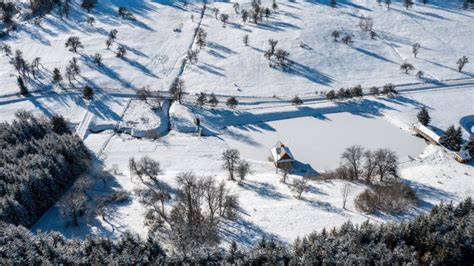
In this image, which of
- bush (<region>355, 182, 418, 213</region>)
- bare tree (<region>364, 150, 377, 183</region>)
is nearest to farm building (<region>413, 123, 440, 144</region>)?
bare tree (<region>364, 150, 377, 183</region>)

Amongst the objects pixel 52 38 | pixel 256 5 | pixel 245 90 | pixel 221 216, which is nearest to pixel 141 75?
pixel 245 90

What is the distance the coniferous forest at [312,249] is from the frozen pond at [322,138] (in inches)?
966

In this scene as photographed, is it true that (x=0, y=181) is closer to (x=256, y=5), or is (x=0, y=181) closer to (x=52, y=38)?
(x=52, y=38)

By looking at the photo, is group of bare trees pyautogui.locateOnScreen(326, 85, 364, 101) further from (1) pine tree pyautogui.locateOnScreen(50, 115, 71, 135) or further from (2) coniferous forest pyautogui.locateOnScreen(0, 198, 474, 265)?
(1) pine tree pyautogui.locateOnScreen(50, 115, 71, 135)

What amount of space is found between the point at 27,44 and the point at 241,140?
61.7 meters

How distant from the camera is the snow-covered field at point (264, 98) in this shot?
5209 cm

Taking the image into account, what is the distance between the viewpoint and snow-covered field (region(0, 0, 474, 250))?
52094 mm

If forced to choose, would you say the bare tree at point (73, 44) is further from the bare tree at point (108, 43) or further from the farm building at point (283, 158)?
the farm building at point (283, 158)

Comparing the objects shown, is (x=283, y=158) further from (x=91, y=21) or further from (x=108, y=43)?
(x=91, y=21)

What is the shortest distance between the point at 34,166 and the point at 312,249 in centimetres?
3378

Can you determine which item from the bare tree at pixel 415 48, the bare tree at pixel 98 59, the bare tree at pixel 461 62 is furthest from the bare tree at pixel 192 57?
the bare tree at pixel 461 62

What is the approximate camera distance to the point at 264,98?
82750mm

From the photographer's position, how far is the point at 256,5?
112188mm

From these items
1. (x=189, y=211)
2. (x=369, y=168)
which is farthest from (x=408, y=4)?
(x=189, y=211)
